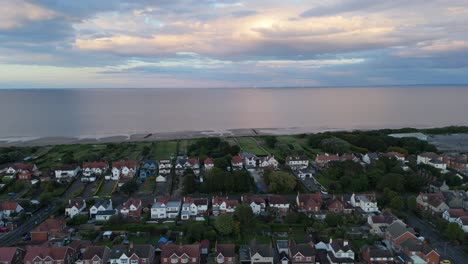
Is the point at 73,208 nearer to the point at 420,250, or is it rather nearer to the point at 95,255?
the point at 95,255

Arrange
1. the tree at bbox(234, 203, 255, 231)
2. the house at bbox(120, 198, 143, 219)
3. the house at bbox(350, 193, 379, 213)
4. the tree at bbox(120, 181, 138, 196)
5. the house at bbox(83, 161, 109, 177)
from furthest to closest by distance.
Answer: the house at bbox(83, 161, 109, 177)
the tree at bbox(120, 181, 138, 196)
the house at bbox(350, 193, 379, 213)
the house at bbox(120, 198, 143, 219)
the tree at bbox(234, 203, 255, 231)

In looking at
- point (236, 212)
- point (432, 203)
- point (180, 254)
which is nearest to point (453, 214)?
point (432, 203)

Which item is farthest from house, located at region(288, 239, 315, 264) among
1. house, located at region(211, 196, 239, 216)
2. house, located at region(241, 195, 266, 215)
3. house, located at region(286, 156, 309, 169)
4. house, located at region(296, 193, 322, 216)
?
house, located at region(286, 156, 309, 169)

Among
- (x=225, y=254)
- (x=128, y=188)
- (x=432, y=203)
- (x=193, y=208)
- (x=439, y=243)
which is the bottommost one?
(x=439, y=243)

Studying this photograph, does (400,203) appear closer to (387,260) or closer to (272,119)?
(387,260)

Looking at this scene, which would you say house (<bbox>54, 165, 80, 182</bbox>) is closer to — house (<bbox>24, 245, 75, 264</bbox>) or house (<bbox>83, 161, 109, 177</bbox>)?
house (<bbox>83, 161, 109, 177</bbox>)

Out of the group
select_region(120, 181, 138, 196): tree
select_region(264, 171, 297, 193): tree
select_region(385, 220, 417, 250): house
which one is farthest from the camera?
select_region(120, 181, 138, 196): tree
